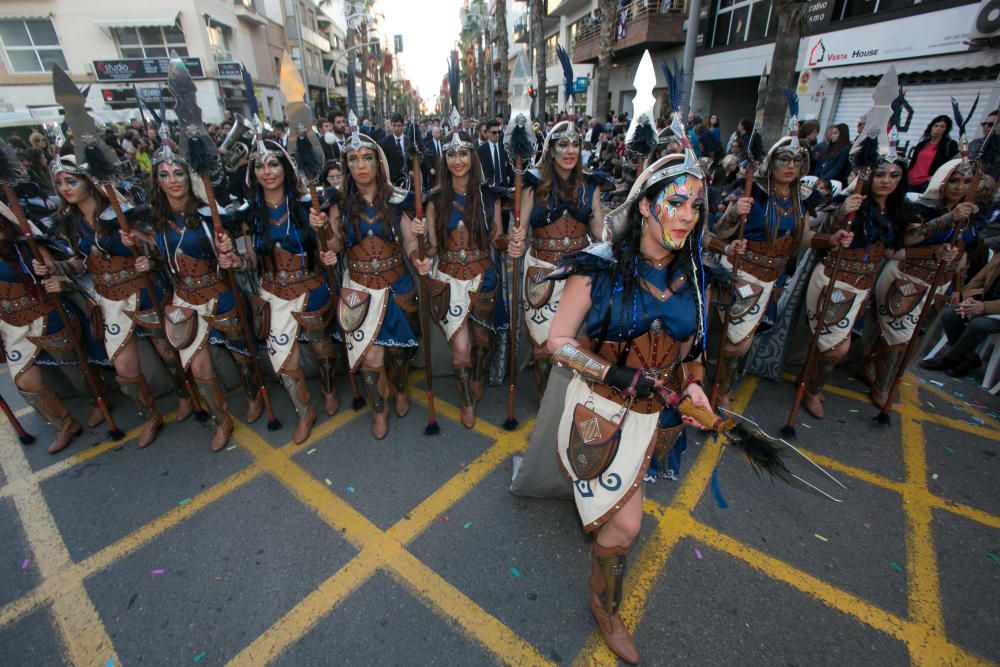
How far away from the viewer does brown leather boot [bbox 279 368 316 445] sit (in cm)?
406

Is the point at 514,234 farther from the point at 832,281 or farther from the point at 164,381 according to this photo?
the point at 164,381

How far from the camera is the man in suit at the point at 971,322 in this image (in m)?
4.68

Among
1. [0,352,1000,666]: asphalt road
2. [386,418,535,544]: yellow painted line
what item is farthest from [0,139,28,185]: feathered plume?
[386,418,535,544]: yellow painted line

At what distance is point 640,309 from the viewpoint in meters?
2.21

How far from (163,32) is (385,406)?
32091 mm

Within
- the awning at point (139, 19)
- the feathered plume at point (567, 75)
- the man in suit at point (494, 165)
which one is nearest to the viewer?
the feathered plume at point (567, 75)

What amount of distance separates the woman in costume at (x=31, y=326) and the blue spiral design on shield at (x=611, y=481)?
14.3 feet

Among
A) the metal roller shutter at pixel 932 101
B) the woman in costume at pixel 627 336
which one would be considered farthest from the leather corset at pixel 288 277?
the metal roller shutter at pixel 932 101

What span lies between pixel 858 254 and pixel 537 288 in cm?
273

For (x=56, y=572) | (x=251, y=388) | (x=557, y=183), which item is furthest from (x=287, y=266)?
(x=56, y=572)

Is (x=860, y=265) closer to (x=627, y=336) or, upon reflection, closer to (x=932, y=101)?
(x=627, y=336)

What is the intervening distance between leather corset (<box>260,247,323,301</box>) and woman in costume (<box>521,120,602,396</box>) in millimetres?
1930

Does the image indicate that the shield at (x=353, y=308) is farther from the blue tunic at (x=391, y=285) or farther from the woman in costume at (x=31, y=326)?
the woman in costume at (x=31, y=326)

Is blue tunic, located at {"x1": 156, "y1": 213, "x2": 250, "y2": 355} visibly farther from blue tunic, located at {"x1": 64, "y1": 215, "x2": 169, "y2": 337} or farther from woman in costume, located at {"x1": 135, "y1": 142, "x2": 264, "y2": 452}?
blue tunic, located at {"x1": 64, "y1": 215, "x2": 169, "y2": 337}
